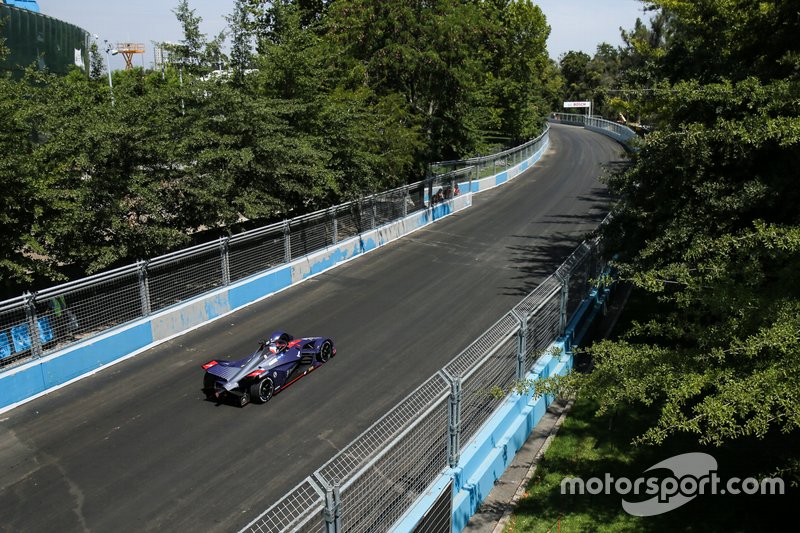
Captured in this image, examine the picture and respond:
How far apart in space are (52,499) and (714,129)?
11.3 meters

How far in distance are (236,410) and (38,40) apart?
4399cm

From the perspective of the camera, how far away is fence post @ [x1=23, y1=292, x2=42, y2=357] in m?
10.8

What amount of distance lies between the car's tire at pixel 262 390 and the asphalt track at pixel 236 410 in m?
0.17

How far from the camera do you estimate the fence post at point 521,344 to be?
30.3ft

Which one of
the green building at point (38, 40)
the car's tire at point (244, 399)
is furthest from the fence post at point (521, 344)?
the green building at point (38, 40)

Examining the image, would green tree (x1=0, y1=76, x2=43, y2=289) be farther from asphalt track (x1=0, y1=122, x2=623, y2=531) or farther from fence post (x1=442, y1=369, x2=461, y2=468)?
fence post (x1=442, y1=369, x2=461, y2=468)

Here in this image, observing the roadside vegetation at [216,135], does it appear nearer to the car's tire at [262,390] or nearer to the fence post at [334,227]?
the fence post at [334,227]

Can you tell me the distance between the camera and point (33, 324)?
1098 centimetres

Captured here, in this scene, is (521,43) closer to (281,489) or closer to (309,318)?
(309,318)

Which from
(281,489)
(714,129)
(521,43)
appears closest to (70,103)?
(281,489)

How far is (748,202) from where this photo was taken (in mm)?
10625

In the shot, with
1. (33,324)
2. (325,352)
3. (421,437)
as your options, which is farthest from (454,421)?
(33,324)
